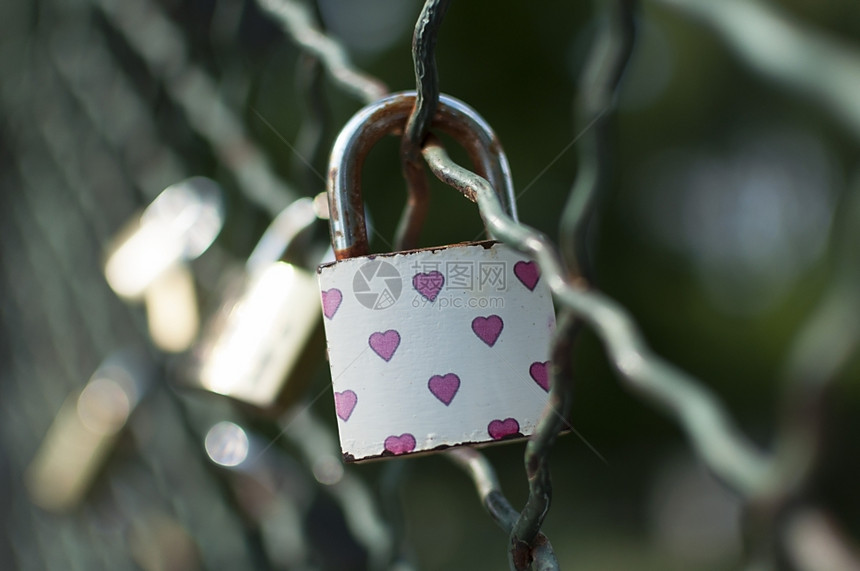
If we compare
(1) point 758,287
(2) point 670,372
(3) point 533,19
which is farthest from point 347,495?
(1) point 758,287

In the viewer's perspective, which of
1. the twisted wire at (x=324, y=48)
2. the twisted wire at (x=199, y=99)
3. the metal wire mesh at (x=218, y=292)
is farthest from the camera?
the twisted wire at (x=199, y=99)

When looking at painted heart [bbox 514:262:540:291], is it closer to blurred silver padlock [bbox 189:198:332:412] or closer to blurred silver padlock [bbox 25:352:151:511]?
blurred silver padlock [bbox 189:198:332:412]

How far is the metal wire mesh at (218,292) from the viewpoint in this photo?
0.87 ft

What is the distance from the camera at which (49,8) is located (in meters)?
1.70

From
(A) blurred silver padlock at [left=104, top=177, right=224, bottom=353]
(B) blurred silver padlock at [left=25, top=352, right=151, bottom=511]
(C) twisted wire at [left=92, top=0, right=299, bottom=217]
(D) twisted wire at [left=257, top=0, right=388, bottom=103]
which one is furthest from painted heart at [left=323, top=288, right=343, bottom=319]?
(B) blurred silver padlock at [left=25, top=352, right=151, bottom=511]

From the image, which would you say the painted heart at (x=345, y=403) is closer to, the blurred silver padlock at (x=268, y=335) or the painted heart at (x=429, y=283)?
the painted heart at (x=429, y=283)

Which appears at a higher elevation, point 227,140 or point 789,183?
point 227,140

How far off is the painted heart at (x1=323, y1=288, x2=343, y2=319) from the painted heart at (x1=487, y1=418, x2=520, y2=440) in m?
0.08

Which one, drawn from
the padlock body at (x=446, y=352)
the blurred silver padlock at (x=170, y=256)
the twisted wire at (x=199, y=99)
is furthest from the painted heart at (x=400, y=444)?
the blurred silver padlock at (x=170, y=256)

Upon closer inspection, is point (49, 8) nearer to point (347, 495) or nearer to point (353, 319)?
point (347, 495)

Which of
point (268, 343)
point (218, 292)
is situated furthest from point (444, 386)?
point (218, 292)

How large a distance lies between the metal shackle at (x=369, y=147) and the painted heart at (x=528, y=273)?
1.3 inches

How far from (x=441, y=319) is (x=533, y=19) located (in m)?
4.30

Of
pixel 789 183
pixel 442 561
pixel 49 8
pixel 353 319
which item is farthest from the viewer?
pixel 789 183
